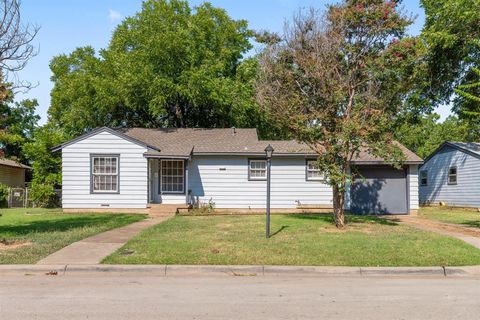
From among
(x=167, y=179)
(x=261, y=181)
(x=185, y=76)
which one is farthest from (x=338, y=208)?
(x=185, y=76)

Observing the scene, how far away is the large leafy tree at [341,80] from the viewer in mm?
14055

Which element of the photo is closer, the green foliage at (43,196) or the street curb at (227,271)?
the street curb at (227,271)

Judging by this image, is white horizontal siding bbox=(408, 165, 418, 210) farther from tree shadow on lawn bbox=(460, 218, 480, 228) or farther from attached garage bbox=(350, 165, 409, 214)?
tree shadow on lawn bbox=(460, 218, 480, 228)

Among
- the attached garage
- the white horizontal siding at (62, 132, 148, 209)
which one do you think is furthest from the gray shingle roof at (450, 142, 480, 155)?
the white horizontal siding at (62, 132, 148, 209)

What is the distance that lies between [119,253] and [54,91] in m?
25.7

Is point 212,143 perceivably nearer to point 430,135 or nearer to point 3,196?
point 3,196

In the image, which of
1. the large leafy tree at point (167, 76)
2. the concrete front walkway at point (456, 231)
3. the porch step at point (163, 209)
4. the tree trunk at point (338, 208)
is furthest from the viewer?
the large leafy tree at point (167, 76)

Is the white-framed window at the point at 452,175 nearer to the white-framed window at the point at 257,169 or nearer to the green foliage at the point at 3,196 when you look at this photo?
the white-framed window at the point at 257,169

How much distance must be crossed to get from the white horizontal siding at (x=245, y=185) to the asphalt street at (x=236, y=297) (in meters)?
13.1

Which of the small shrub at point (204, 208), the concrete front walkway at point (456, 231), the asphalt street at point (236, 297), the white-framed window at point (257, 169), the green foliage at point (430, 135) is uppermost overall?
the green foliage at point (430, 135)

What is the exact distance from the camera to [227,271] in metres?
9.12

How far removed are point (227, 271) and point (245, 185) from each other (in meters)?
13.0

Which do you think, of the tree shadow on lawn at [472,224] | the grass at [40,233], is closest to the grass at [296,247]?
the grass at [40,233]

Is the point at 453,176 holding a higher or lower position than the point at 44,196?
higher
